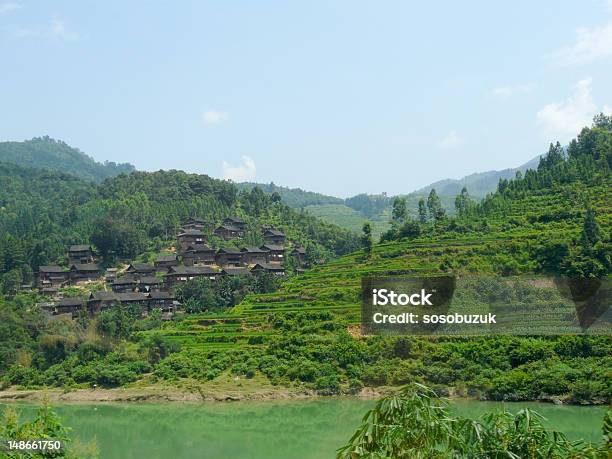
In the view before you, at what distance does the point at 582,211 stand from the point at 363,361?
13817mm

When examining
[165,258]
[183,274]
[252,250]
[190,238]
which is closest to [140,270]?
[165,258]

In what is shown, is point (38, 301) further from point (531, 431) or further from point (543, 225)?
point (531, 431)

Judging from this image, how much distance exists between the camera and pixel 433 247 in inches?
1323

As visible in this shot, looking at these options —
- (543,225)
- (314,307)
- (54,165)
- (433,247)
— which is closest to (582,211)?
(543,225)

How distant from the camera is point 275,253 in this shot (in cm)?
4288

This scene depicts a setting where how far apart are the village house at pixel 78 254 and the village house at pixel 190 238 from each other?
17.2 feet

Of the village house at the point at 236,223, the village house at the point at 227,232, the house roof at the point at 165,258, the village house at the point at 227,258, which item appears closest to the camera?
the house roof at the point at 165,258

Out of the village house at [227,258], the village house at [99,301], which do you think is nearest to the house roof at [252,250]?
the village house at [227,258]

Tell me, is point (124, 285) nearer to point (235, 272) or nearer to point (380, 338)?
point (235, 272)

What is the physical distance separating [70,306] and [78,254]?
739cm

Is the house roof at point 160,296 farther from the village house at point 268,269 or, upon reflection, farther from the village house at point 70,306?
the village house at point 268,269

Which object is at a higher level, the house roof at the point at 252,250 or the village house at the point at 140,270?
the house roof at the point at 252,250

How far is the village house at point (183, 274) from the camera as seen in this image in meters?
38.3

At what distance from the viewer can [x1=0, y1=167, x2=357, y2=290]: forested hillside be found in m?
42.2
